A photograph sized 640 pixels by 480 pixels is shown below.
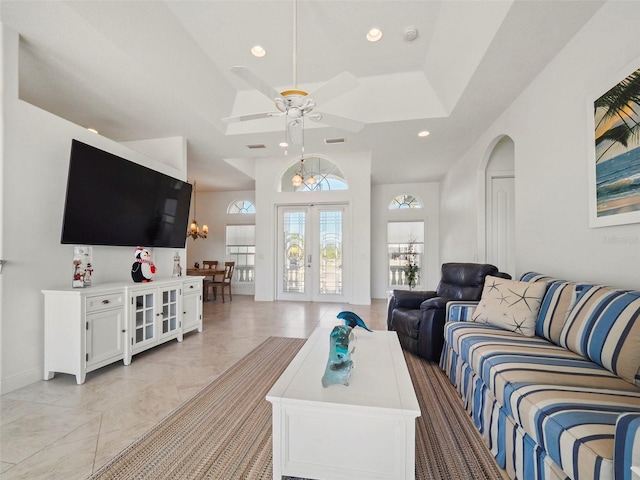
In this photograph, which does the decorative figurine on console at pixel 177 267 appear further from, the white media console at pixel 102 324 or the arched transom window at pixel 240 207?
the arched transom window at pixel 240 207

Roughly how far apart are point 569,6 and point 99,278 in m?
4.80

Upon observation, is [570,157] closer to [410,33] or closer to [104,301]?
[410,33]

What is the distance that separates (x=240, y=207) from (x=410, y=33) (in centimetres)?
638

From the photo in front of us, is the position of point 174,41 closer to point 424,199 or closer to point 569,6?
point 569,6

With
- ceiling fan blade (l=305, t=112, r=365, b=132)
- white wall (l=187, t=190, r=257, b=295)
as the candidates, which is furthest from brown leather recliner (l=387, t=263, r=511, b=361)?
white wall (l=187, t=190, r=257, b=295)

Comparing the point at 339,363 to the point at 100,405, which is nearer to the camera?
the point at 339,363

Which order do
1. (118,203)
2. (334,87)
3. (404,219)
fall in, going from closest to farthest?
1. (334,87)
2. (118,203)
3. (404,219)

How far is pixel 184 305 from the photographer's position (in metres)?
3.71

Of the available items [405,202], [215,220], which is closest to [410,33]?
[405,202]

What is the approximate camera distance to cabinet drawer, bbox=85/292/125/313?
8.22ft

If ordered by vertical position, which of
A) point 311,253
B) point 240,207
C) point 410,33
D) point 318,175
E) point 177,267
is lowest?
point 177,267

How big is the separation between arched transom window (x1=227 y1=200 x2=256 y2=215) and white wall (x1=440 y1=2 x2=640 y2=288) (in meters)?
6.36

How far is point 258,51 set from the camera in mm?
3197

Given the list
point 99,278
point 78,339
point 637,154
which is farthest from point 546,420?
point 99,278
